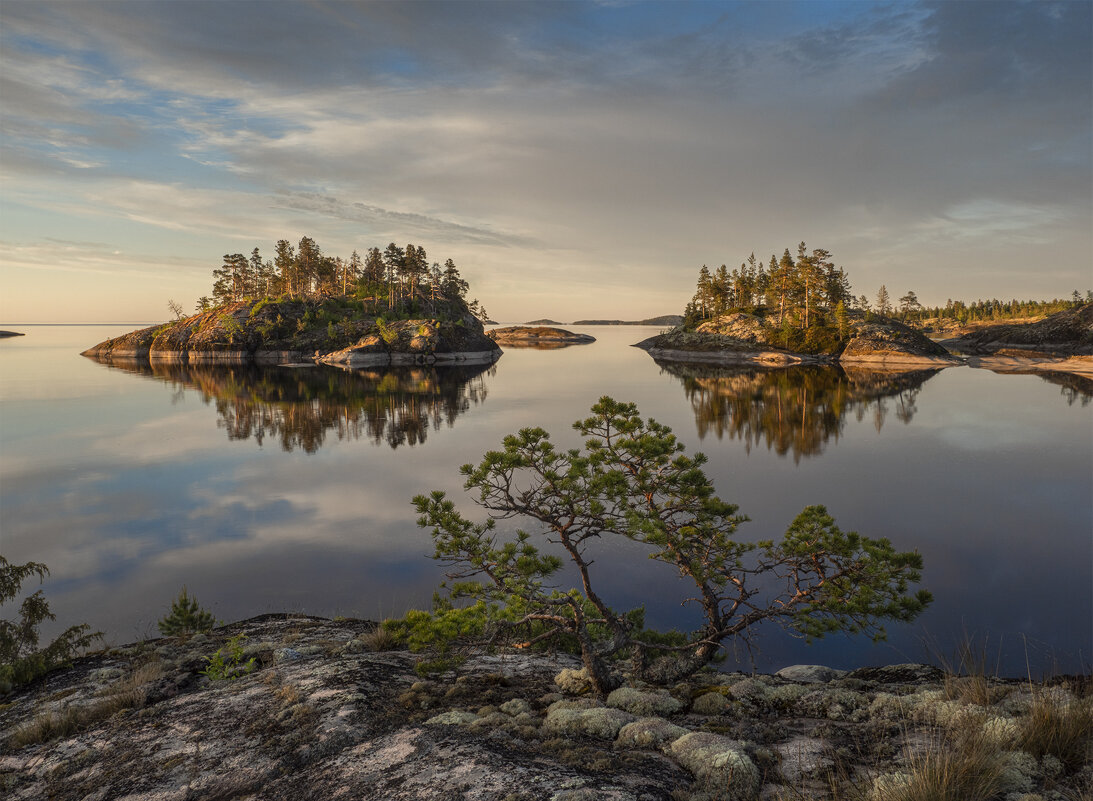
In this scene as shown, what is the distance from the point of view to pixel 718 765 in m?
6.39

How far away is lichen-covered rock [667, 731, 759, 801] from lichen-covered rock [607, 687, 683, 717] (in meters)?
→ 1.99

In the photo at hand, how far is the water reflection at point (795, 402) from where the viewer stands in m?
43.5

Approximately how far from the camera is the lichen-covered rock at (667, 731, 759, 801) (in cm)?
601

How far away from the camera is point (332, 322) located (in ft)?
444

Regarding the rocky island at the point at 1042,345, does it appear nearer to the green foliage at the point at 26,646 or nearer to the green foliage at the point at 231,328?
the green foliage at the point at 26,646

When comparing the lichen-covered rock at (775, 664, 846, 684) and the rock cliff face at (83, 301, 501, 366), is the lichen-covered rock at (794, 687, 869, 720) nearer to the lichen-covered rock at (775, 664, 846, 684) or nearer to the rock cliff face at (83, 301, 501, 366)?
the lichen-covered rock at (775, 664, 846, 684)

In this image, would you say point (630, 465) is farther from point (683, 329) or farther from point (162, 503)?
point (683, 329)

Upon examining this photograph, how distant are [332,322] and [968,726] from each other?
474 ft

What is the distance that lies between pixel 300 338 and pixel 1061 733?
143m

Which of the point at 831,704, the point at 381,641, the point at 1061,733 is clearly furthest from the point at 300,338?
the point at 1061,733

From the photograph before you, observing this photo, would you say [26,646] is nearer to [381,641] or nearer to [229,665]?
[229,665]

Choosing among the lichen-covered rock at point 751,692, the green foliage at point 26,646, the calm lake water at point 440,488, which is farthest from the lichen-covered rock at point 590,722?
the green foliage at point 26,646

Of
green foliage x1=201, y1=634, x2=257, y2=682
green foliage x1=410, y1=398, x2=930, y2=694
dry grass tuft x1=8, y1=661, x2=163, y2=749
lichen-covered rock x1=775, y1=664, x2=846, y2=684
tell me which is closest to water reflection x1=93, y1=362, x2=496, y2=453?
green foliage x1=201, y1=634, x2=257, y2=682

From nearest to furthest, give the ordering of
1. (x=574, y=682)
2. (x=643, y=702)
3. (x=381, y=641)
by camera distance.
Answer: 1. (x=643, y=702)
2. (x=574, y=682)
3. (x=381, y=641)
